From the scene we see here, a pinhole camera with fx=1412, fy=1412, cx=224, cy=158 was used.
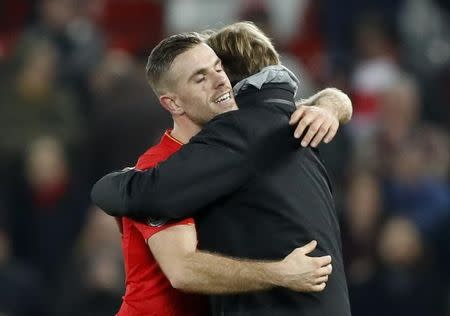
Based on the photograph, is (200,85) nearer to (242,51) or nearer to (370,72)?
(242,51)

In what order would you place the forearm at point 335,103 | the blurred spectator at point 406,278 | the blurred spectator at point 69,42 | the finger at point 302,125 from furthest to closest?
1. the blurred spectator at point 69,42
2. the blurred spectator at point 406,278
3. the forearm at point 335,103
4. the finger at point 302,125

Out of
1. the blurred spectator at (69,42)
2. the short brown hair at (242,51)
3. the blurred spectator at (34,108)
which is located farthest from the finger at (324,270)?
Answer: the blurred spectator at (69,42)

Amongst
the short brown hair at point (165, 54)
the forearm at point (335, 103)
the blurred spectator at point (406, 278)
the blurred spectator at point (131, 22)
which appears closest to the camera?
the short brown hair at point (165, 54)

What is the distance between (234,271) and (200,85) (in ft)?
2.04

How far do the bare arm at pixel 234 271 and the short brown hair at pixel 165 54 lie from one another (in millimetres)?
542

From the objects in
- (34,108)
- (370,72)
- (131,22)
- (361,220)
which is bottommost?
(361,220)

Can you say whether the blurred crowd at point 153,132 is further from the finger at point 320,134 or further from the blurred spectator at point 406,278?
the finger at point 320,134

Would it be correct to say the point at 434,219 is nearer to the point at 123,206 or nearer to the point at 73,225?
the point at 73,225

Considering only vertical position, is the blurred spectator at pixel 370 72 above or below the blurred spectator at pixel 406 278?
above

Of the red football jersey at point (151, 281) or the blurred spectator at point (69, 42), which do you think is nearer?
the red football jersey at point (151, 281)

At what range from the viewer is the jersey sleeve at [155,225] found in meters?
4.31

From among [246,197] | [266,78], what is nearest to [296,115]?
[266,78]

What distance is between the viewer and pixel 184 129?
455cm

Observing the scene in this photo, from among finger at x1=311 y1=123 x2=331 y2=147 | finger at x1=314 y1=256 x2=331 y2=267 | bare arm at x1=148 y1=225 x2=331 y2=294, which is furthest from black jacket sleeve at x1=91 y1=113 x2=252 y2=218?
finger at x1=314 y1=256 x2=331 y2=267
